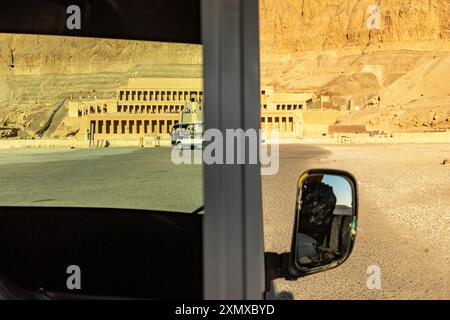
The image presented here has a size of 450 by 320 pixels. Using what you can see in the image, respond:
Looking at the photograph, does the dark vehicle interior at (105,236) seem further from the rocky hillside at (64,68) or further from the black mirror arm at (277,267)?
the black mirror arm at (277,267)

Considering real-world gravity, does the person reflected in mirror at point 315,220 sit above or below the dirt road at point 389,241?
above

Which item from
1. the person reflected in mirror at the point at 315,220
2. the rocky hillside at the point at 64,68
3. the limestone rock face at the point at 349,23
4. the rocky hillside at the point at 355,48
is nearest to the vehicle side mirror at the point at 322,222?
the person reflected in mirror at the point at 315,220

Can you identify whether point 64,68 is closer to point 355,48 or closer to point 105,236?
point 105,236

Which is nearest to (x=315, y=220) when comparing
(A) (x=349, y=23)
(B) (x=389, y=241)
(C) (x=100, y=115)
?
(C) (x=100, y=115)

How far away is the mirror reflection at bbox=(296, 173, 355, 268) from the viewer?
727 mm

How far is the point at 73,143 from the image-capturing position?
4.39 feet

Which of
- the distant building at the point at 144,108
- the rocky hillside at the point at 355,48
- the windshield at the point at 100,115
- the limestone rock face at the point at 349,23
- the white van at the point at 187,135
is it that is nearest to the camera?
the white van at the point at 187,135

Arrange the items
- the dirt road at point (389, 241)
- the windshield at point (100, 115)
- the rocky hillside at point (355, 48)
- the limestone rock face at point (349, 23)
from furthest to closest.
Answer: the limestone rock face at point (349, 23) < the rocky hillside at point (355, 48) < the dirt road at point (389, 241) < the windshield at point (100, 115)

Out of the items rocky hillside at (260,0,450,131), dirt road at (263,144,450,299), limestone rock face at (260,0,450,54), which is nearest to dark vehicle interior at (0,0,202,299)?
dirt road at (263,144,450,299)

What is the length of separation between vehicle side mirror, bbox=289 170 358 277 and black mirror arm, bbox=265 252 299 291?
12 millimetres

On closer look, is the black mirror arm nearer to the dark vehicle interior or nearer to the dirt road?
the dark vehicle interior

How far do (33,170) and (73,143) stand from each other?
572 millimetres

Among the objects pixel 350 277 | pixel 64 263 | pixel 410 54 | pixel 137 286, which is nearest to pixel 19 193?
pixel 64 263

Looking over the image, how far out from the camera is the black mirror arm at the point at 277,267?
727 millimetres
